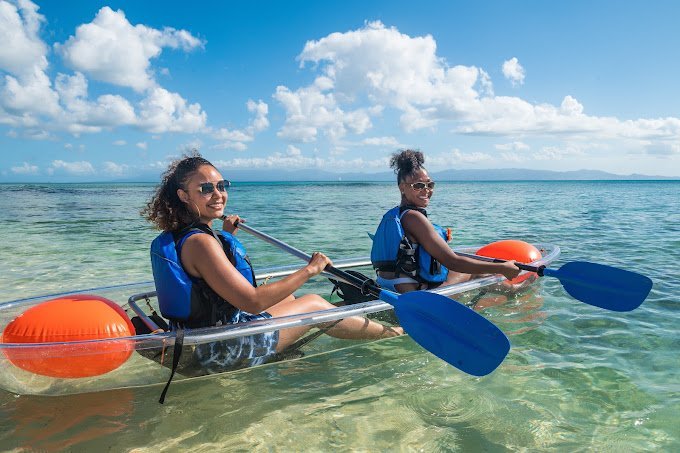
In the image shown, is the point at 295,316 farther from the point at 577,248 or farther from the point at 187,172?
the point at 577,248

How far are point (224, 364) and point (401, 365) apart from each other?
140cm

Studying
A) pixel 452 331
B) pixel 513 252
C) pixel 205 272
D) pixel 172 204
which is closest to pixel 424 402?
pixel 452 331

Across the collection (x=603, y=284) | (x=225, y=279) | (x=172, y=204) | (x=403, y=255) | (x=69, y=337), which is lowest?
(x=603, y=284)

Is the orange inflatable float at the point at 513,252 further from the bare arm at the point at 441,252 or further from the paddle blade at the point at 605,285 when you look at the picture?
the bare arm at the point at 441,252

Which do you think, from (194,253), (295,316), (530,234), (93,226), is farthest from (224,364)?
(93,226)

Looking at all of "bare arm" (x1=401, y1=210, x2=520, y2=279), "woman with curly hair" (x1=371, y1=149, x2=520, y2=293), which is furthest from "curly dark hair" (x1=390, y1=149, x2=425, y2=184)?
"bare arm" (x1=401, y1=210, x2=520, y2=279)

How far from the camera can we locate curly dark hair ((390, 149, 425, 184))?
14.9ft

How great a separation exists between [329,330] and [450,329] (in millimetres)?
927

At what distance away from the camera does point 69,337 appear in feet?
9.50

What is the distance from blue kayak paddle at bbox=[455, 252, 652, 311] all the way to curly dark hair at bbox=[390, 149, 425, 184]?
4.14ft

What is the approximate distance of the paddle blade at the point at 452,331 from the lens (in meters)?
2.89

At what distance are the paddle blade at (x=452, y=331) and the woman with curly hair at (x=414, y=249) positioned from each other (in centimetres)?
96

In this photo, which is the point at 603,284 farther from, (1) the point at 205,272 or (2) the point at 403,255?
(1) the point at 205,272

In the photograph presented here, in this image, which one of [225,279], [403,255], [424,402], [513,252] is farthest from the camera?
[513,252]
